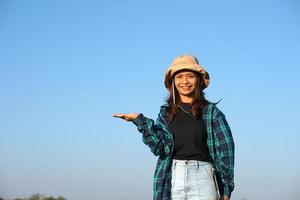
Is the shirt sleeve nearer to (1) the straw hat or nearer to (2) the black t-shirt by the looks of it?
(2) the black t-shirt

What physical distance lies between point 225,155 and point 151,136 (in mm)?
856

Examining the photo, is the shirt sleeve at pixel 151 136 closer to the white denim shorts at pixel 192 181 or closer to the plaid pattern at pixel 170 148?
the plaid pattern at pixel 170 148

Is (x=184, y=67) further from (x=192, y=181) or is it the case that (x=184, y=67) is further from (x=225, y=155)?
(x=192, y=181)

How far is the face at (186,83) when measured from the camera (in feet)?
23.7

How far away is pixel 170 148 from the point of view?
22.7ft

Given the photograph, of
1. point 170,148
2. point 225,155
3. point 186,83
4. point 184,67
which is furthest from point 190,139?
point 184,67

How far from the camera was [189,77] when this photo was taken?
23.8ft

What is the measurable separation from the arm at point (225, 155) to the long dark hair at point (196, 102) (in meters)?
0.27

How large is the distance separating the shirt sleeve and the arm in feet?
1.90

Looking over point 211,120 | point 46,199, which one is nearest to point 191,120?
point 211,120

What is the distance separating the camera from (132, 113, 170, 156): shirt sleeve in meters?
6.88

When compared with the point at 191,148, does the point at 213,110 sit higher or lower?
higher

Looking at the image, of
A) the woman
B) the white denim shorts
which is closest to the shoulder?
the woman

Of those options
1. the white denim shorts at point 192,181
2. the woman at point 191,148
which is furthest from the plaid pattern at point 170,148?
the white denim shorts at point 192,181
